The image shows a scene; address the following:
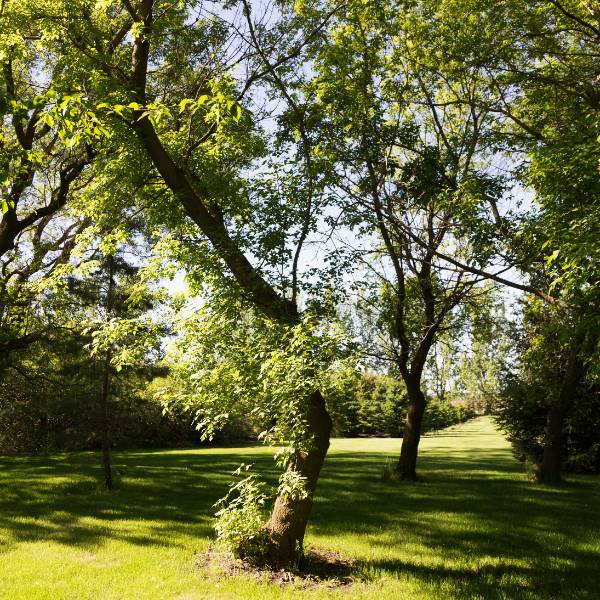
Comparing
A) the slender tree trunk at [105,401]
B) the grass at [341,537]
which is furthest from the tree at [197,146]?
the slender tree trunk at [105,401]

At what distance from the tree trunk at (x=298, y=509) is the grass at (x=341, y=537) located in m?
0.74

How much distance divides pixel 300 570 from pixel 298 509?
0.79 m

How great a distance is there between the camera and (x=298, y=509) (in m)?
7.33

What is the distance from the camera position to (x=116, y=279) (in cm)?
1415

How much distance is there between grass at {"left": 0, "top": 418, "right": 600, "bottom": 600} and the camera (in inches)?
254

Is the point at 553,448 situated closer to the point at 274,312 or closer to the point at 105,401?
the point at 274,312

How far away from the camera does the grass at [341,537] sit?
644cm

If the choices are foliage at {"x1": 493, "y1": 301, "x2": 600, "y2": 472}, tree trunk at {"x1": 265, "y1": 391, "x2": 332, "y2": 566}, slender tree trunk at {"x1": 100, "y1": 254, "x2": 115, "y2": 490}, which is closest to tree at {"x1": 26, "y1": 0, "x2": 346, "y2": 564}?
tree trunk at {"x1": 265, "y1": 391, "x2": 332, "y2": 566}

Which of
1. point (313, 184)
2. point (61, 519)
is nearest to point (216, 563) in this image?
point (61, 519)

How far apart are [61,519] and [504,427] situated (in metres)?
14.4

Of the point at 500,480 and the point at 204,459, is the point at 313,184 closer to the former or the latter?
the point at 500,480

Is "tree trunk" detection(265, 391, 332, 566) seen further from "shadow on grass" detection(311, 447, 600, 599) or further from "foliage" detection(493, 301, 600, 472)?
"foliage" detection(493, 301, 600, 472)

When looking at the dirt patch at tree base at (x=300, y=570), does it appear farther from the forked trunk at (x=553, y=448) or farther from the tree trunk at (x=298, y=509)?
the forked trunk at (x=553, y=448)

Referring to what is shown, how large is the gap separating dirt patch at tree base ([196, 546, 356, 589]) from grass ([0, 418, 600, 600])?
0.18m
